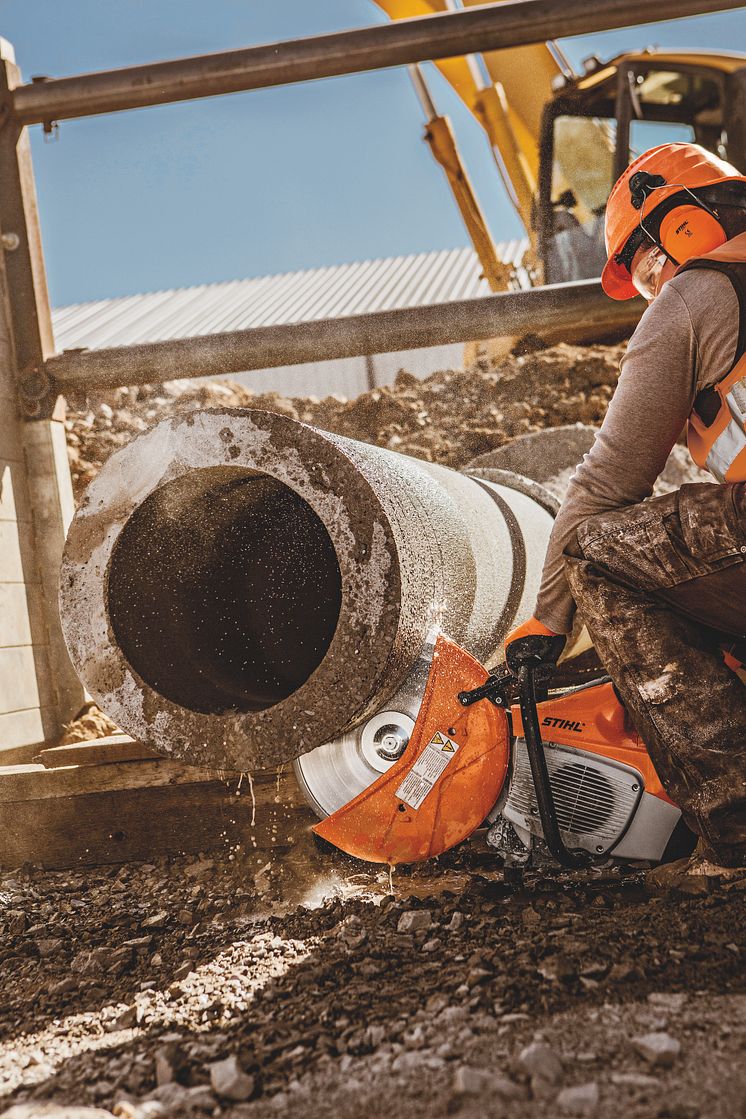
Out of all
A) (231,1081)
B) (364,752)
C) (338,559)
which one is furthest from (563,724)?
(231,1081)

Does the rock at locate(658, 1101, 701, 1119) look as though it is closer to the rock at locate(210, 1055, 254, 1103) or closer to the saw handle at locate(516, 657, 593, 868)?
the rock at locate(210, 1055, 254, 1103)

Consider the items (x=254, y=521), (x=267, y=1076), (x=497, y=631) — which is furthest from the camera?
(x=497, y=631)

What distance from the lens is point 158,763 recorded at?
11.9 feet

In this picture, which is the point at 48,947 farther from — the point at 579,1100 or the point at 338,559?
the point at 579,1100

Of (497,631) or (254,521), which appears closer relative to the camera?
(254,521)

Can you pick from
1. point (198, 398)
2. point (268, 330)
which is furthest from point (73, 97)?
point (198, 398)

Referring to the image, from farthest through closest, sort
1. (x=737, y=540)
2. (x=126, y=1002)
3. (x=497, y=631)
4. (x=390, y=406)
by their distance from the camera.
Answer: (x=390, y=406), (x=497, y=631), (x=737, y=540), (x=126, y=1002)

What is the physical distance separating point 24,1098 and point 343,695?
1174 mm

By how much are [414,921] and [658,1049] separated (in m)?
0.94

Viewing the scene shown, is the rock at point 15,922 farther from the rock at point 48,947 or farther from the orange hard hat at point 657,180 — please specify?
the orange hard hat at point 657,180

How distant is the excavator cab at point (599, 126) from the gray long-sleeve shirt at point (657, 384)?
20.7 ft

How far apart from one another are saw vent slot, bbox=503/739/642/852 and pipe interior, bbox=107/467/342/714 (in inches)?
32.7

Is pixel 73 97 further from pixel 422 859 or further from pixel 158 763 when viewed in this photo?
pixel 422 859

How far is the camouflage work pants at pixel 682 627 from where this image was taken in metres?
2.46
